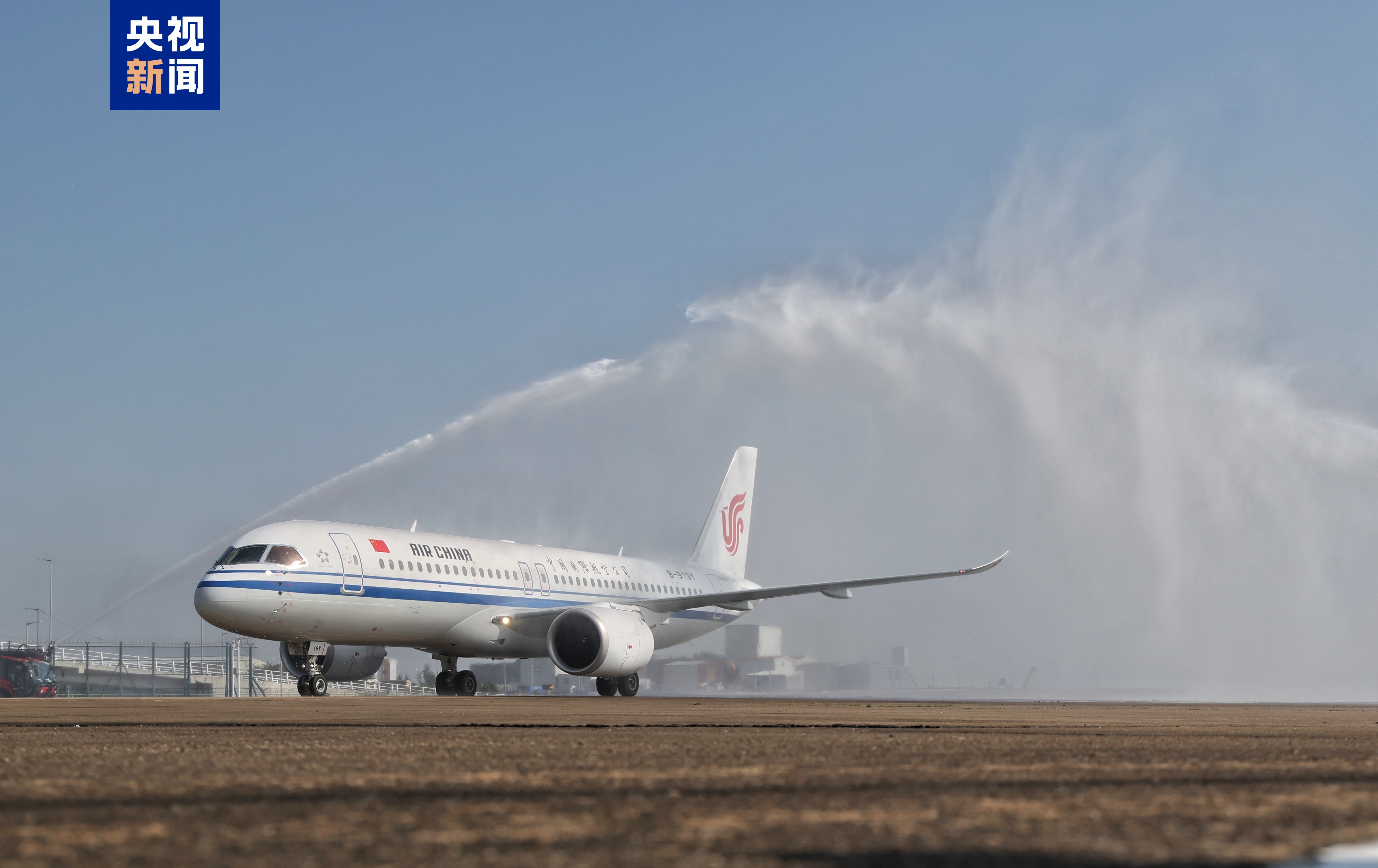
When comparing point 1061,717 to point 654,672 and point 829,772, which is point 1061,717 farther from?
point 654,672

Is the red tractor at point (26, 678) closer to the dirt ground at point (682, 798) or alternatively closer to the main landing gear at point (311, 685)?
the main landing gear at point (311, 685)

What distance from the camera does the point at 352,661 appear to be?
2734 cm

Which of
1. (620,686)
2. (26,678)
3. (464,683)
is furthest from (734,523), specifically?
(26,678)

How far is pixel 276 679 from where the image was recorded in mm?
50438

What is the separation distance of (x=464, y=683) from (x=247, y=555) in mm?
8424

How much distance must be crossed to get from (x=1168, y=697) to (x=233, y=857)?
31.2m

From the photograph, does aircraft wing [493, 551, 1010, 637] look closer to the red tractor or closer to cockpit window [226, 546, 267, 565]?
cockpit window [226, 546, 267, 565]

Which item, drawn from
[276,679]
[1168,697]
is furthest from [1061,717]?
[276,679]

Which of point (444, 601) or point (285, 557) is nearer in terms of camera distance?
point (285, 557)

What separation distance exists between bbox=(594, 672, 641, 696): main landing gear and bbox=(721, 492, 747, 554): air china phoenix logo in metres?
11.2

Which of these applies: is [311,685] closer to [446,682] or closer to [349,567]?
[349,567]

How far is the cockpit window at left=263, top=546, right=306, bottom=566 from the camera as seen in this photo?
72.9 ft

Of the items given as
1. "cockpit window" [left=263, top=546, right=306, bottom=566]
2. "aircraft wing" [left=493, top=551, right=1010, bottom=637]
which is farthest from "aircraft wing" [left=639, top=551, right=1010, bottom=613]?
"cockpit window" [left=263, top=546, right=306, bottom=566]

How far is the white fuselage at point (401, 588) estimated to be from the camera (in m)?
22.0
